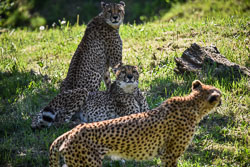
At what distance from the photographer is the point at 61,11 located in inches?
516

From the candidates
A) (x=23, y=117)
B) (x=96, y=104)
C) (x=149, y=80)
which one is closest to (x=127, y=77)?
(x=96, y=104)

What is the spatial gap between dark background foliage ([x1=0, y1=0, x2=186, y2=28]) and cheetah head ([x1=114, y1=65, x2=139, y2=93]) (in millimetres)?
6482

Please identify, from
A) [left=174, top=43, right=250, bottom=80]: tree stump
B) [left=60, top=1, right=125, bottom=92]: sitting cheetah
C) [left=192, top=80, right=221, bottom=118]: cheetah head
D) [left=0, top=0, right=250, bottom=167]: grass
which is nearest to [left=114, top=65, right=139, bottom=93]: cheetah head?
[left=0, top=0, right=250, bottom=167]: grass

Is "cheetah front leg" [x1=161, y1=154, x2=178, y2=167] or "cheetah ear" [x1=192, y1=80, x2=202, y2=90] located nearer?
"cheetah front leg" [x1=161, y1=154, x2=178, y2=167]

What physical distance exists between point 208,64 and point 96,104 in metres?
1.83

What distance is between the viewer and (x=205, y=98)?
4.32 metres

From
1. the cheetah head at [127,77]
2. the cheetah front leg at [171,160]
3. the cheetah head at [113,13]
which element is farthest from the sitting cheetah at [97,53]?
the cheetah front leg at [171,160]

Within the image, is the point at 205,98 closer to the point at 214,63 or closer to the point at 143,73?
the point at 214,63

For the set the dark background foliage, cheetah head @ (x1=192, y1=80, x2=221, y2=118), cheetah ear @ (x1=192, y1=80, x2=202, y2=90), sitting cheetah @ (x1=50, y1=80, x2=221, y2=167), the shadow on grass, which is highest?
the dark background foliage

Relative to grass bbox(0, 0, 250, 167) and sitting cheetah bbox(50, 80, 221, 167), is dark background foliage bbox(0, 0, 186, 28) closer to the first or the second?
grass bbox(0, 0, 250, 167)

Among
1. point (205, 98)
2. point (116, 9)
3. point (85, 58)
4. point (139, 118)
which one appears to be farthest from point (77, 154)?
point (116, 9)

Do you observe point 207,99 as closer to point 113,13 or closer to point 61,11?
point 113,13

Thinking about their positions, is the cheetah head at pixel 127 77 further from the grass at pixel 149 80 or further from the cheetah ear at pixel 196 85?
the cheetah ear at pixel 196 85

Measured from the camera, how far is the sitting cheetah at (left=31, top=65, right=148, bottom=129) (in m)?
5.48
